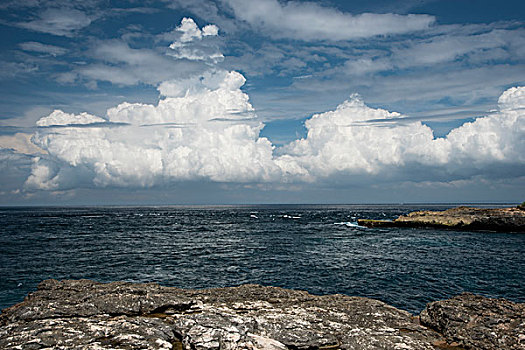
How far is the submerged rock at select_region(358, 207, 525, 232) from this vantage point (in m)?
70.8

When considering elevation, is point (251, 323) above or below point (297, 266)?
above

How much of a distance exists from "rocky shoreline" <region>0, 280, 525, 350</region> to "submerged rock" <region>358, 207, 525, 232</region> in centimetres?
7237

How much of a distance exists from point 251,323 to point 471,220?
8001 cm

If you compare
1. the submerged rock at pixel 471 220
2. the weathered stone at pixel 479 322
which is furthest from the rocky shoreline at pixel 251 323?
the submerged rock at pixel 471 220

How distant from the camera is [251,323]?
10203mm

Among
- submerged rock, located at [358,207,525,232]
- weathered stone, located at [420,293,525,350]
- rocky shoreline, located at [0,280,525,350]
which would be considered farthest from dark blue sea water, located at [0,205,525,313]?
submerged rock, located at [358,207,525,232]

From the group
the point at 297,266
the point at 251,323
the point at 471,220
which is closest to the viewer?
the point at 251,323

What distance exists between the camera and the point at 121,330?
30.5ft

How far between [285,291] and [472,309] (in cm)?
710

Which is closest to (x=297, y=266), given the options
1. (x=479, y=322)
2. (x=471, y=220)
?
(x=479, y=322)

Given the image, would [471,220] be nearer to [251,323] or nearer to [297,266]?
[297,266]

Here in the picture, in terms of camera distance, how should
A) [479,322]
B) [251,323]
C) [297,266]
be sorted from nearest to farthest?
[251,323], [479,322], [297,266]

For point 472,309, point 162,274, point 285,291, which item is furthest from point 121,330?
point 162,274

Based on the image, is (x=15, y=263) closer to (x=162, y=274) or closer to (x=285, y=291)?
(x=162, y=274)
